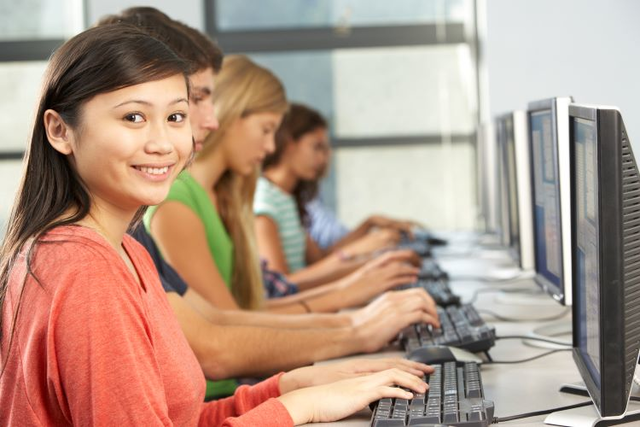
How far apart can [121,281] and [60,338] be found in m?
0.10

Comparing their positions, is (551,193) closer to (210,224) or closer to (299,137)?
(210,224)

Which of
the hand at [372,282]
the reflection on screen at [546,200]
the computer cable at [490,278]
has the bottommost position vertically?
the computer cable at [490,278]

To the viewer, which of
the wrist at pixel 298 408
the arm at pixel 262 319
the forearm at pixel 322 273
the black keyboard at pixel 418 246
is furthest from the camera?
the black keyboard at pixel 418 246

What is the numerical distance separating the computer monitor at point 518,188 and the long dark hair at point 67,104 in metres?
1.08

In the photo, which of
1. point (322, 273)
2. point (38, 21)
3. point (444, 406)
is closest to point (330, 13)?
point (38, 21)

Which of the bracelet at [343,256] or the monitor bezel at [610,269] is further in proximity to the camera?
the bracelet at [343,256]

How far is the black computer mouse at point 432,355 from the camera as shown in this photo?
5.09 feet

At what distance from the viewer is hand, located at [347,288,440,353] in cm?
182

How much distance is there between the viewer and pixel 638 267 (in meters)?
1.12

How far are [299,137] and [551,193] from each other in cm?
226

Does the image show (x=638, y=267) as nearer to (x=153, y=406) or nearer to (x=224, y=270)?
(x=153, y=406)

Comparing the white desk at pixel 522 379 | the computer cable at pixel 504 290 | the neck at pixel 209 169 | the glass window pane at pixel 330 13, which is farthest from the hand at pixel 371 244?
the glass window pane at pixel 330 13

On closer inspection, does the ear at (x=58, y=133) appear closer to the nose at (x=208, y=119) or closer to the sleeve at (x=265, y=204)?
the nose at (x=208, y=119)

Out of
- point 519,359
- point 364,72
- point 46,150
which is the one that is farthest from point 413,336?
point 364,72
